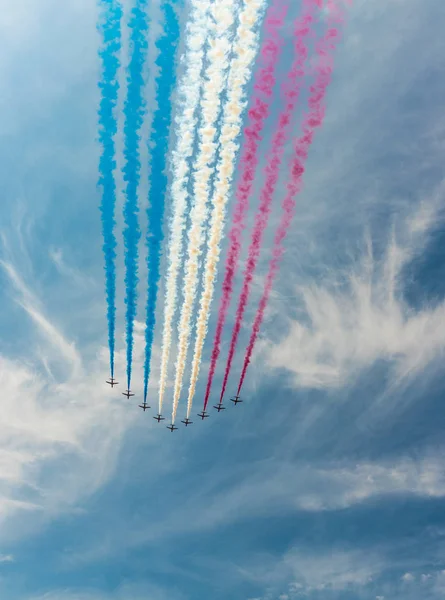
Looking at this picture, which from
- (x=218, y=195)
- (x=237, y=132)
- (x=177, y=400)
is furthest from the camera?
(x=177, y=400)

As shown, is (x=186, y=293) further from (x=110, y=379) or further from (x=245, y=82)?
(x=110, y=379)

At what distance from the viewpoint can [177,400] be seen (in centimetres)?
3925

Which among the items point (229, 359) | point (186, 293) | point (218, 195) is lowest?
point (229, 359)

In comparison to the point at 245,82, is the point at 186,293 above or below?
below

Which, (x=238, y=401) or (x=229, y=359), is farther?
(x=238, y=401)

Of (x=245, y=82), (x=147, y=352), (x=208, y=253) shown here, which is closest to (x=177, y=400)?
(x=147, y=352)

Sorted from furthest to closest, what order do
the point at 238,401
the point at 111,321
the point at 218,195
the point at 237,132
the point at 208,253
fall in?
the point at 238,401
the point at 111,321
the point at 208,253
the point at 218,195
the point at 237,132

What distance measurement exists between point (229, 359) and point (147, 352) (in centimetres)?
626

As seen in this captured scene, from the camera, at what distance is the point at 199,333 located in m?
33.8

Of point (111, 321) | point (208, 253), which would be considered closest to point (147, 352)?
point (111, 321)

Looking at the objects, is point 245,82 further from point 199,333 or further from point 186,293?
point 199,333

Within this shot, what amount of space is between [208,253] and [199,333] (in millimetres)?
6849

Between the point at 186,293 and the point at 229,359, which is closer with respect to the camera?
the point at 186,293

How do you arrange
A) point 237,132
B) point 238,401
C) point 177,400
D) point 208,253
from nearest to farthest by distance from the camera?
point 237,132, point 208,253, point 177,400, point 238,401
